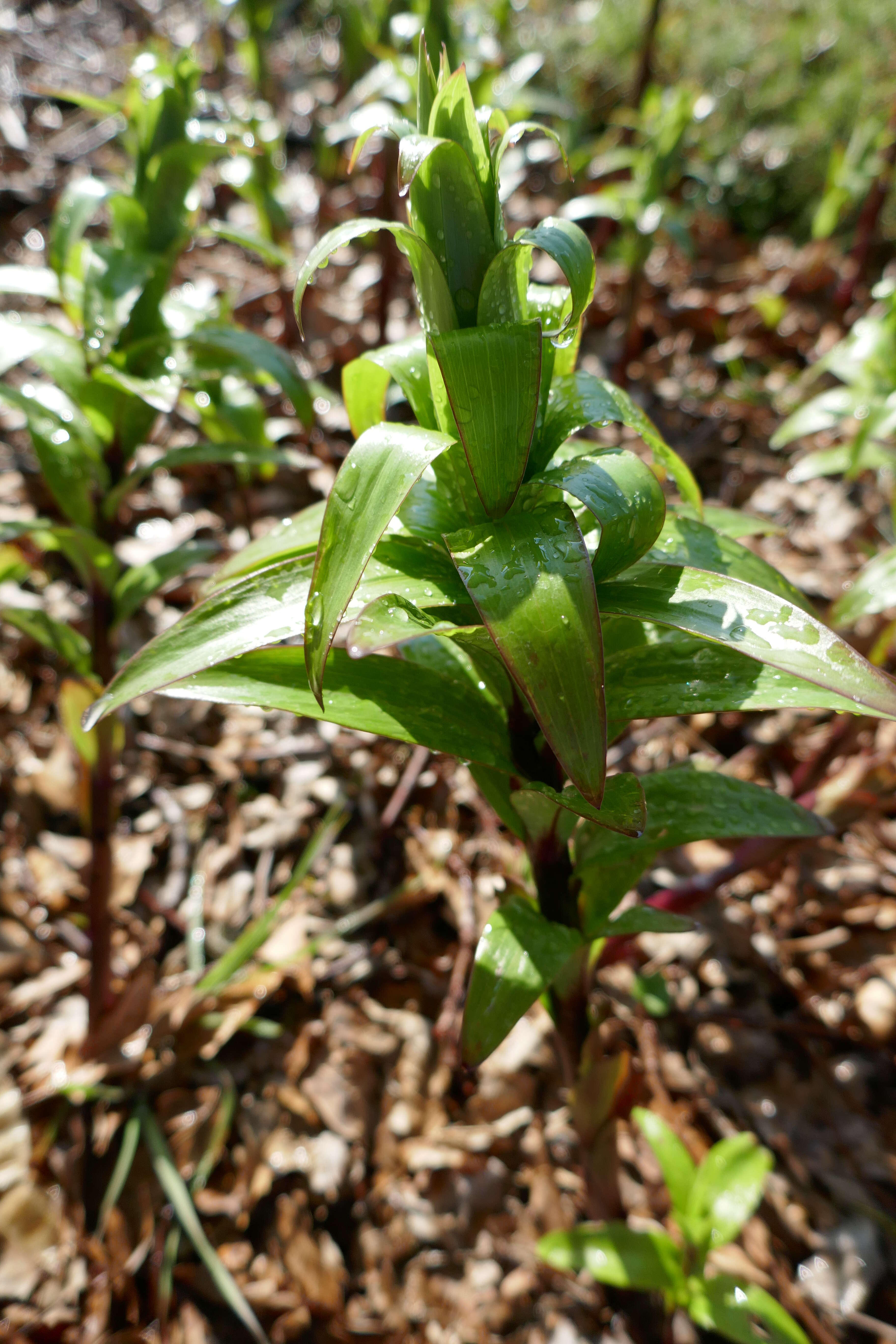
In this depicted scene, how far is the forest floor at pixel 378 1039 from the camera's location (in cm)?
131

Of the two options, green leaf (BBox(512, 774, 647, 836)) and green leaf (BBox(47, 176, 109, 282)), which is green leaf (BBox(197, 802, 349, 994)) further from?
green leaf (BBox(47, 176, 109, 282))

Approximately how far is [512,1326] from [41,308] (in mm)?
2974

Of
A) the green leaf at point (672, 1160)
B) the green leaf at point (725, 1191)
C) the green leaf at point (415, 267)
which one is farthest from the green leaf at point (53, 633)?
the green leaf at point (725, 1191)

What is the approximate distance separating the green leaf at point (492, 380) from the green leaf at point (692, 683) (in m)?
0.17

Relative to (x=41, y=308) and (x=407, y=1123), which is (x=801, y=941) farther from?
(x=41, y=308)

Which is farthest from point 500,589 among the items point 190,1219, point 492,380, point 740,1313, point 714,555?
point 190,1219

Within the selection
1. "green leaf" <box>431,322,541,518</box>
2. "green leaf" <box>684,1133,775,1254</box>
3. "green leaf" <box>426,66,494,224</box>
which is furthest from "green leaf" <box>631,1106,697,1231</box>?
"green leaf" <box>426,66,494,224</box>

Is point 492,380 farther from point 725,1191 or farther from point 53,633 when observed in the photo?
point 725,1191

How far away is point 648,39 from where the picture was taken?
2.54 metres

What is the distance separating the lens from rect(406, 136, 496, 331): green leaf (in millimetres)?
623

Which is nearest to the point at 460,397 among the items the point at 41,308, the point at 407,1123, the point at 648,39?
the point at 407,1123

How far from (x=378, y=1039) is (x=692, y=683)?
1.17m

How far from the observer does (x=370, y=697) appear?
0.75m

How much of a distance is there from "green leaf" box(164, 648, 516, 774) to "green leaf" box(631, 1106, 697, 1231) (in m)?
0.77
